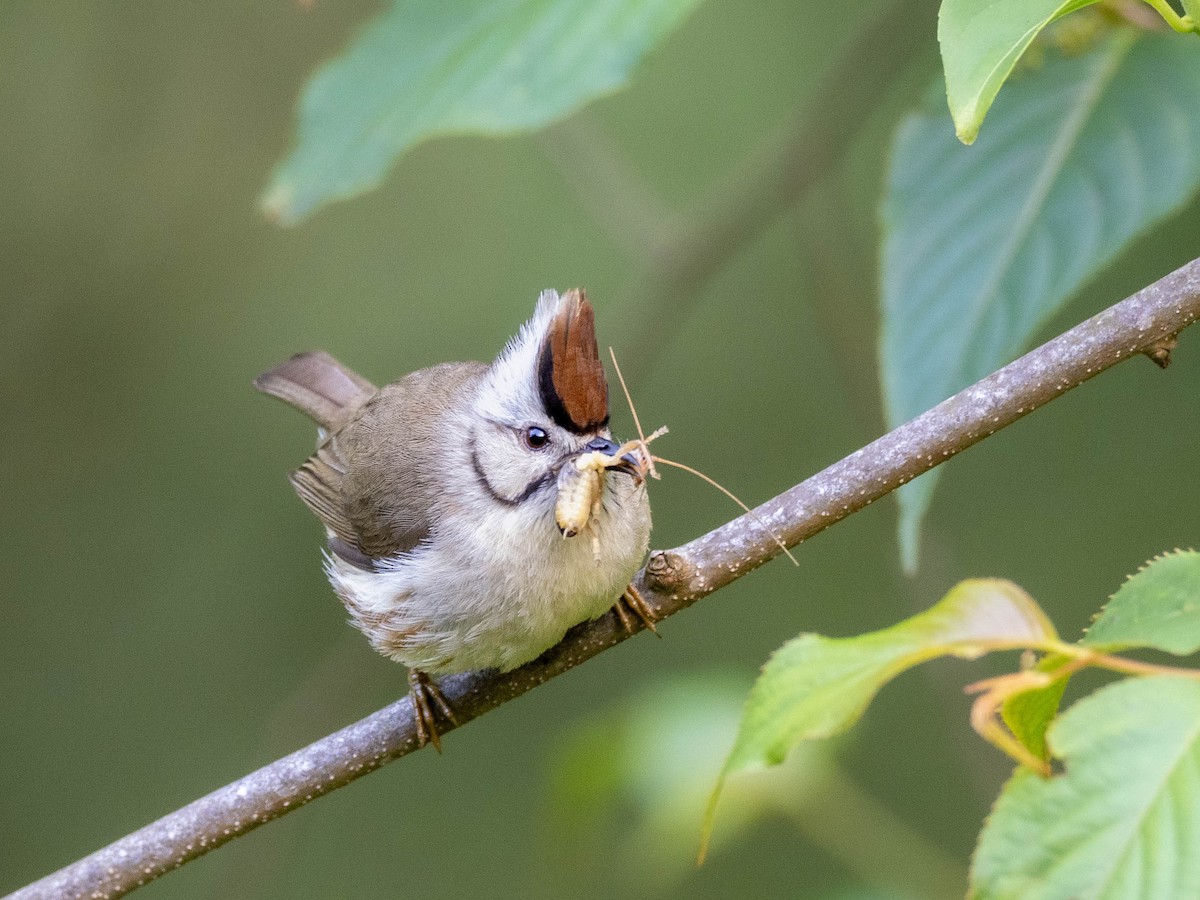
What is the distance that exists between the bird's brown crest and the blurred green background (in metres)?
3.31

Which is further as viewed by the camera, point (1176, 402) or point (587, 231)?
point (587, 231)

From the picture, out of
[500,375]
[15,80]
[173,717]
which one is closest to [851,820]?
[500,375]

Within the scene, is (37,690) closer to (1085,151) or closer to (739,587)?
(739,587)

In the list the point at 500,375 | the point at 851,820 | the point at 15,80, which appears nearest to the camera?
the point at 500,375

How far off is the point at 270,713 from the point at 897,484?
500 cm

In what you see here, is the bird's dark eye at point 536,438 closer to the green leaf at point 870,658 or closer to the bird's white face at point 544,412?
the bird's white face at point 544,412

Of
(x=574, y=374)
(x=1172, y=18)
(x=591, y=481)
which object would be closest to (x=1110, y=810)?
(x=1172, y=18)

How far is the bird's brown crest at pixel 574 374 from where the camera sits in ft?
8.49

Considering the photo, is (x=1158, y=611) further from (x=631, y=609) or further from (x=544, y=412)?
(x=544, y=412)

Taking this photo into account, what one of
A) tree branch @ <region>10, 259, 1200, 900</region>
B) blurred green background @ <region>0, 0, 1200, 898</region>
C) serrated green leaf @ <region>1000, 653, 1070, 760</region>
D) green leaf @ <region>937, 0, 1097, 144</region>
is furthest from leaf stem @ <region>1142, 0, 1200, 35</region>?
blurred green background @ <region>0, 0, 1200, 898</region>

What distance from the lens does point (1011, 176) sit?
2670mm

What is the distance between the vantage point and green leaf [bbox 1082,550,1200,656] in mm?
1107

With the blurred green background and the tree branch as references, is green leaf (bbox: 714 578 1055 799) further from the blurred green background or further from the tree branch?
the blurred green background

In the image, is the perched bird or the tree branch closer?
the tree branch
